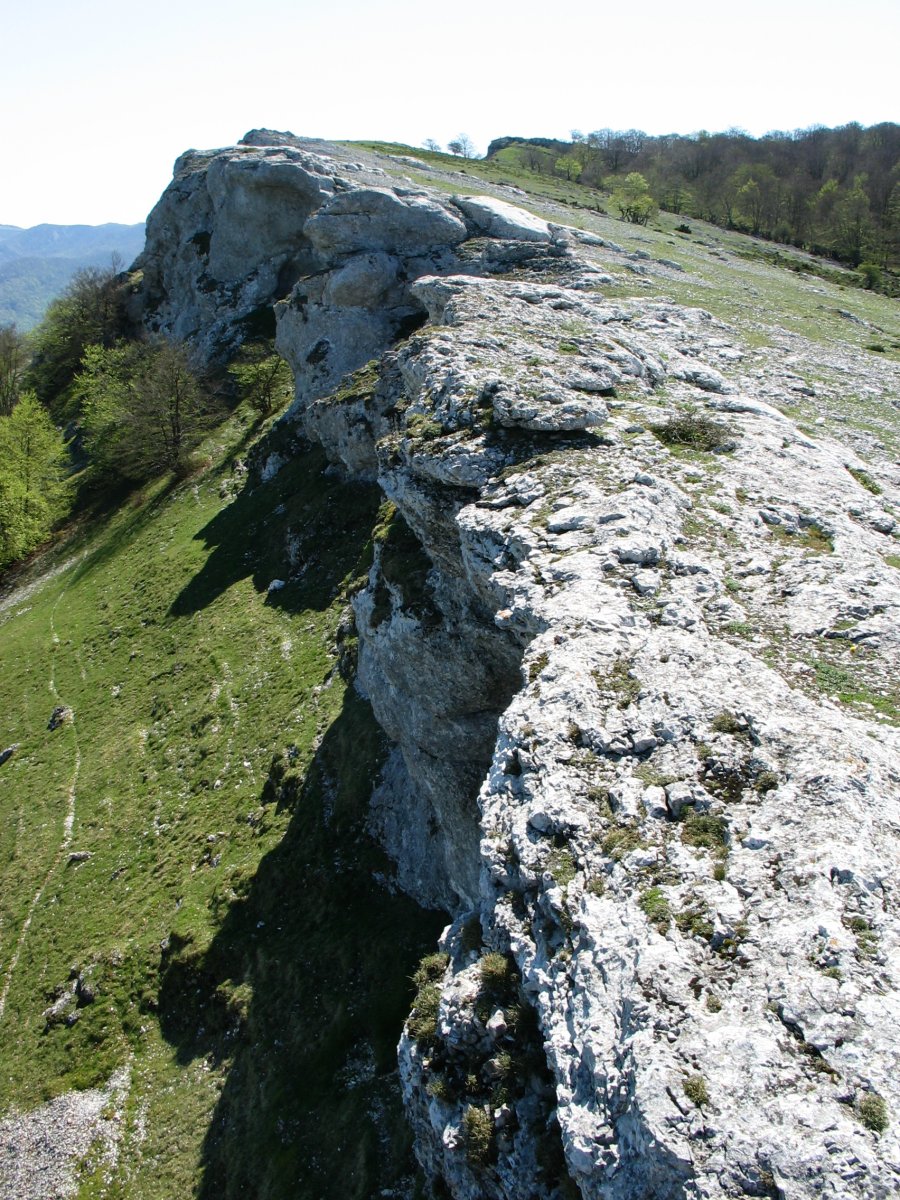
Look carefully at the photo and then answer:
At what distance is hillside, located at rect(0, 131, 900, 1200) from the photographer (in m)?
8.25

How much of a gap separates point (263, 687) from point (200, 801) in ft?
21.3

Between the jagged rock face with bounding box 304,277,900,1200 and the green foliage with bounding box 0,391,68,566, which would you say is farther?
the green foliage with bounding box 0,391,68,566

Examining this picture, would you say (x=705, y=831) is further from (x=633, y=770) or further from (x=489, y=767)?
(x=489, y=767)

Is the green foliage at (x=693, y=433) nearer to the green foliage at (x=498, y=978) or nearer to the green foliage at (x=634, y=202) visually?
the green foliage at (x=498, y=978)

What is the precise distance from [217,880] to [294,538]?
22.4 metres

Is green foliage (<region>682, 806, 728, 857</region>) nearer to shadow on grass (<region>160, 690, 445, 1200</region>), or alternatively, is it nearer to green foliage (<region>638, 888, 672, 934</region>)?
green foliage (<region>638, 888, 672, 934</region>)

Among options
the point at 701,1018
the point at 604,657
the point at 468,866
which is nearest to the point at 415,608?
the point at 468,866

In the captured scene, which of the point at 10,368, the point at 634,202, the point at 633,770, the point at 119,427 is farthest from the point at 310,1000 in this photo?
the point at 10,368

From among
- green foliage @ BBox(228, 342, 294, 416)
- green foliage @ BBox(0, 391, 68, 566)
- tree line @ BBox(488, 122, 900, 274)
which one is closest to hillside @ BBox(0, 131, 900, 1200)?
green foliage @ BBox(228, 342, 294, 416)

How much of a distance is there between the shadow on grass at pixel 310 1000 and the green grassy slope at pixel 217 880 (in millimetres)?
68

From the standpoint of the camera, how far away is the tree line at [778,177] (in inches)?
3445

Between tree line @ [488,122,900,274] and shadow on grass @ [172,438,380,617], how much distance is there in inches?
2759

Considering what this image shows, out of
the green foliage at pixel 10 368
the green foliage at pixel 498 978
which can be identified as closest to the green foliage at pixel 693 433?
the green foliage at pixel 498 978

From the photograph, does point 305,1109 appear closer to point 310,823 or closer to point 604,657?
point 310,823
